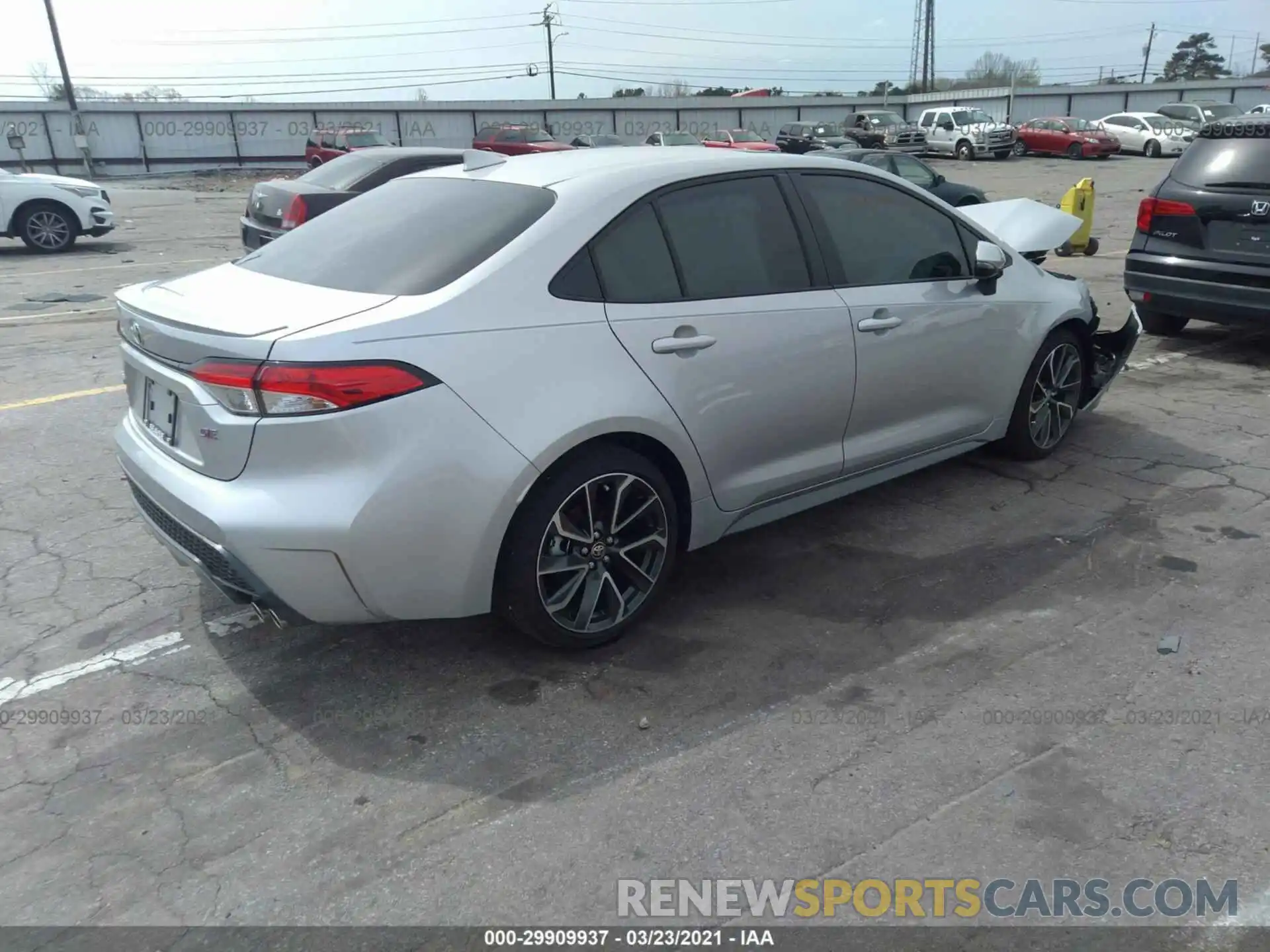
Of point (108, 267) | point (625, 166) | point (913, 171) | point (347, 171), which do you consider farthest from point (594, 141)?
point (625, 166)

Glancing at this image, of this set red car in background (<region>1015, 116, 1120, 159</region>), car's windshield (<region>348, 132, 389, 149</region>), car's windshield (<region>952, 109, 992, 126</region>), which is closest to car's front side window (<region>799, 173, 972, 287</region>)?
car's windshield (<region>348, 132, 389, 149</region>)

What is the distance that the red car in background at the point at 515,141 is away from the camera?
97.7ft

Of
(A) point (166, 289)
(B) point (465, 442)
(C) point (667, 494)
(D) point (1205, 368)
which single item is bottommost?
(D) point (1205, 368)

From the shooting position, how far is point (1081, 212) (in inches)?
563

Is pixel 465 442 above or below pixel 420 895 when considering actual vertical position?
above

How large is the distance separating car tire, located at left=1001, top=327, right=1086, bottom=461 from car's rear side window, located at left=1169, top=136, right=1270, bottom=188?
8.56ft

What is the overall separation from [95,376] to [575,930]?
654 centimetres

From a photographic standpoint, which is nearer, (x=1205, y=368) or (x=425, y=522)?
(x=425, y=522)

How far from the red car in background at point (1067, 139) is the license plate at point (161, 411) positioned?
3861 centimetres

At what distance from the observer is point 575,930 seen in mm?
2414

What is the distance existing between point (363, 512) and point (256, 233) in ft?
28.3

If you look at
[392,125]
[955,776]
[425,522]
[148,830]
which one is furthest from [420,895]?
[392,125]

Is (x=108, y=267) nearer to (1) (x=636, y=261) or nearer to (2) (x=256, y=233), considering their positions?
(2) (x=256, y=233)

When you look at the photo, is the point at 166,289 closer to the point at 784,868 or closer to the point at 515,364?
the point at 515,364
